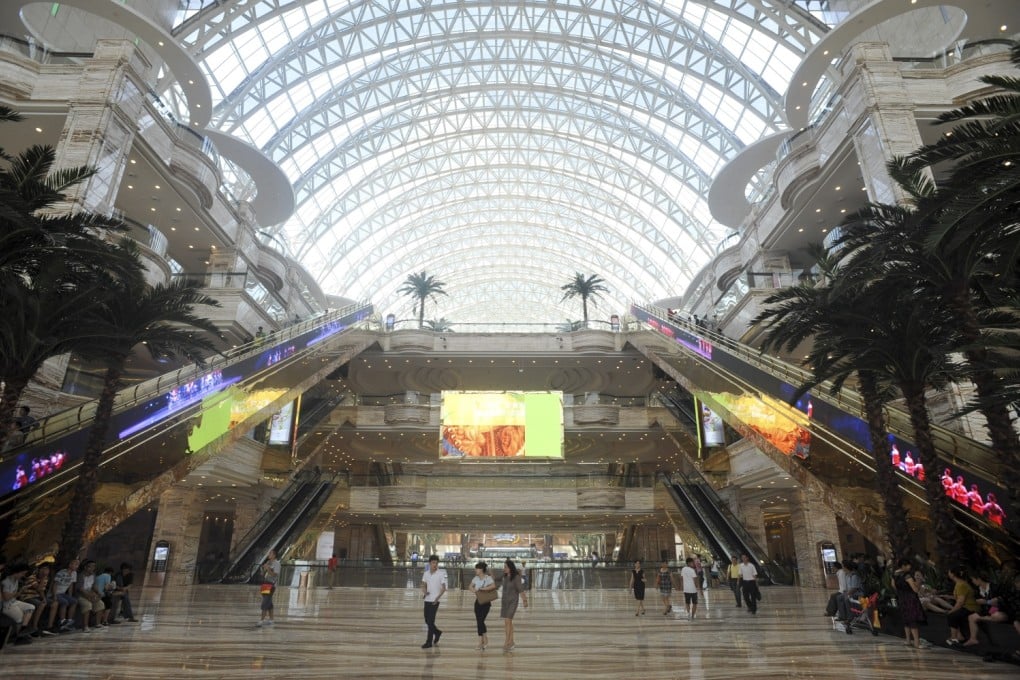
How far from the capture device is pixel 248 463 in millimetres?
26594

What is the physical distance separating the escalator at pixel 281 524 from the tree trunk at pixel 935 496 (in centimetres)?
2302

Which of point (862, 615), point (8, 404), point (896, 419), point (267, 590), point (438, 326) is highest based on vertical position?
point (438, 326)

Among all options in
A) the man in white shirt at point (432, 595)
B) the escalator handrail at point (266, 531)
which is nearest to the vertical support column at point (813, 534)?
the man in white shirt at point (432, 595)

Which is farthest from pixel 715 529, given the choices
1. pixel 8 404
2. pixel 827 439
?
pixel 8 404

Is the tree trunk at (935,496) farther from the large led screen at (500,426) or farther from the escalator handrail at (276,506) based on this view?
the large led screen at (500,426)

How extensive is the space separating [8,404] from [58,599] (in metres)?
3.72

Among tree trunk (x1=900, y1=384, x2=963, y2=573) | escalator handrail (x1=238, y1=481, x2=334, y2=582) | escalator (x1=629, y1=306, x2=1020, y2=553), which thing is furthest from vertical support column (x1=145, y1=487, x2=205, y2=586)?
tree trunk (x1=900, y1=384, x2=963, y2=573)

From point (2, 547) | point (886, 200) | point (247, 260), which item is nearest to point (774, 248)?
point (886, 200)

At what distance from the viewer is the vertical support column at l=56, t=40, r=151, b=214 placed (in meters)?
19.9

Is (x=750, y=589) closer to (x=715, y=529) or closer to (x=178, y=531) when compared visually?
(x=715, y=529)

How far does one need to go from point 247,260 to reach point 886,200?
32145 mm

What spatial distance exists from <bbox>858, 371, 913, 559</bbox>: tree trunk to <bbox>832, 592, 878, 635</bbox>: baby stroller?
139 centimetres

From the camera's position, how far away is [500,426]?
1494 inches

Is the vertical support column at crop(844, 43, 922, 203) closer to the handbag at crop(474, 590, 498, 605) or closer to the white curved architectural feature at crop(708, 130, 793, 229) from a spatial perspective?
the white curved architectural feature at crop(708, 130, 793, 229)
